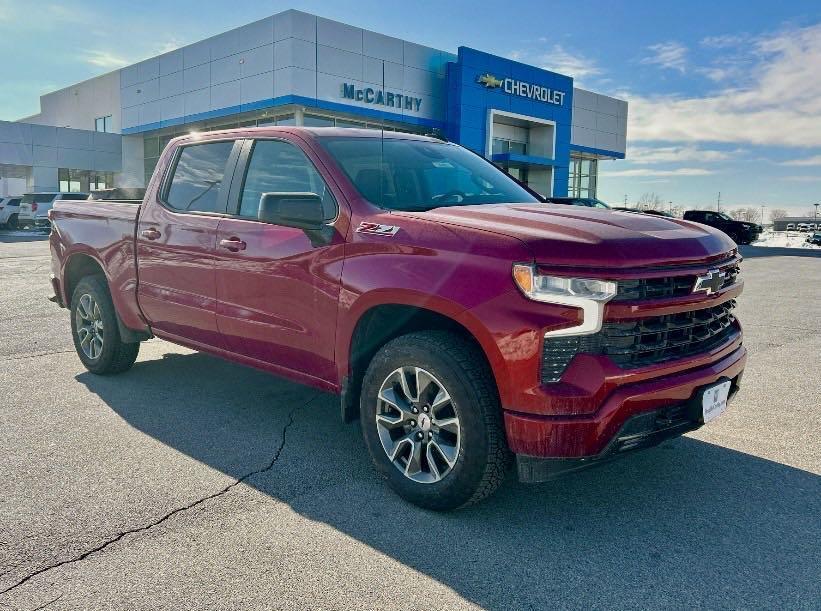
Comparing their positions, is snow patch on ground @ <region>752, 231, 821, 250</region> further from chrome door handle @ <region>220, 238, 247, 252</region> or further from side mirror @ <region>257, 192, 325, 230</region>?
side mirror @ <region>257, 192, 325, 230</region>

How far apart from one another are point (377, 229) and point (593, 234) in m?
1.09

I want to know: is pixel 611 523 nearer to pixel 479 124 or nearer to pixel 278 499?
pixel 278 499

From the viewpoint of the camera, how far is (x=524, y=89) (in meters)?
34.5

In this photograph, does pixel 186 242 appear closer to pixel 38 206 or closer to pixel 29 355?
pixel 29 355

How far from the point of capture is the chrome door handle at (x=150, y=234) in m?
4.98

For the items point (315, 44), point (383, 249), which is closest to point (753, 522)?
point (383, 249)

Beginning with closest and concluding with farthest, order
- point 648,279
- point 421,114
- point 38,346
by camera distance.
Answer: point 648,279, point 38,346, point 421,114

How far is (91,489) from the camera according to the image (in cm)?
357

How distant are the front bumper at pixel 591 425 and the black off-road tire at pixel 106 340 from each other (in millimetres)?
3876

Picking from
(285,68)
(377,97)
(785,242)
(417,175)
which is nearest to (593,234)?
(417,175)

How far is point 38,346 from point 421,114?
84.3ft

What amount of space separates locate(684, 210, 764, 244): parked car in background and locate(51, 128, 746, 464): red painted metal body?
33.4m

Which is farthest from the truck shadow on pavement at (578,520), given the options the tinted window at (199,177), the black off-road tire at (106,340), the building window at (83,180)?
the building window at (83,180)

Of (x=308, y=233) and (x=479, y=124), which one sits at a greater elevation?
(x=479, y=124)
